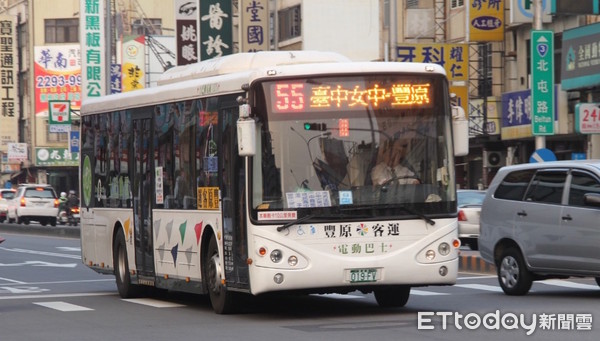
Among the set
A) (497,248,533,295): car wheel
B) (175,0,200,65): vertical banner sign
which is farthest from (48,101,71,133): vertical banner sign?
(497,248,533,295): car wheel

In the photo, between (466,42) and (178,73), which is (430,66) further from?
(466,42)

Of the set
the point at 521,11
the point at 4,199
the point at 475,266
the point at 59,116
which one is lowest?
the point at 475,266

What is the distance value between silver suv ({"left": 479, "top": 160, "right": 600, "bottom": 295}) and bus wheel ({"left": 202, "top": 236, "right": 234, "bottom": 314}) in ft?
14.3

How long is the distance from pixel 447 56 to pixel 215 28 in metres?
7.26

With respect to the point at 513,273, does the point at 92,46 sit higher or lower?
higher

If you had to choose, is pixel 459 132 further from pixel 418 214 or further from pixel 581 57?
pixel 581 57

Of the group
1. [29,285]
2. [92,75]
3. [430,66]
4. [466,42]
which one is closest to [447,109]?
[430,66]

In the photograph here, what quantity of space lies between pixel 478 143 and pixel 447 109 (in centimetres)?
3095

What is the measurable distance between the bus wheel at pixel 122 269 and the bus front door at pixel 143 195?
678 millimetres

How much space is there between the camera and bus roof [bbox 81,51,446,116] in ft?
51.0

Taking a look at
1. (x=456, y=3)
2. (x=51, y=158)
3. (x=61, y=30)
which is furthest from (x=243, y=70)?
(x=61, y=30)

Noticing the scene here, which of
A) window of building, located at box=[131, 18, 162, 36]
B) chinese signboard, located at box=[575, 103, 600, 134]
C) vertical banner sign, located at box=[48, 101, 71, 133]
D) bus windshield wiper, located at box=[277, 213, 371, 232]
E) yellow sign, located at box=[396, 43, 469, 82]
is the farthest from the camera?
window of building, located at box=[131, 18, 162, 36]

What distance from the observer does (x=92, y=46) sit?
63.7m

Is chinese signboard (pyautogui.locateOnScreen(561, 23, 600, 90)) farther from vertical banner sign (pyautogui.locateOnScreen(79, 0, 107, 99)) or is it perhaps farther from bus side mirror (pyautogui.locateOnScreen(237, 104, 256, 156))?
vertical banner sign (pyautogui.locateOnScreen(79, 0, 107, 99))
